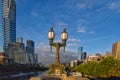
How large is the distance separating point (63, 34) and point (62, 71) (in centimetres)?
352

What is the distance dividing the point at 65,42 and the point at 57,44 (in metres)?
0.87

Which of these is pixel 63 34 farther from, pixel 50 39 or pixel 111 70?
pixel 111 70

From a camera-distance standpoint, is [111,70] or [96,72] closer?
[111,70]

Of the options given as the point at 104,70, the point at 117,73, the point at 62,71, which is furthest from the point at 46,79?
the point at 104,70

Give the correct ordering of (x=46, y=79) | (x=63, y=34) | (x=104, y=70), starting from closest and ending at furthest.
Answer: (x=46, y=79), (x=63, y=34), (x=104, y=70)

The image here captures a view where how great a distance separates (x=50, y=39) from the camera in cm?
2420

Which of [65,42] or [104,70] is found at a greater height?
[65,42]

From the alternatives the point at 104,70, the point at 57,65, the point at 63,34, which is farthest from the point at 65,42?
the point at 104,70

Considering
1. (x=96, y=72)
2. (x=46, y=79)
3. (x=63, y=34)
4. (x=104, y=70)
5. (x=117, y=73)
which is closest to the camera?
(x=46, y=79)

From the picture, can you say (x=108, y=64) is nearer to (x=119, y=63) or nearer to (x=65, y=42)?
(x=119, y=63)


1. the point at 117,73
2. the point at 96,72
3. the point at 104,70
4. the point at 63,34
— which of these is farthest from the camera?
the point at 96,72

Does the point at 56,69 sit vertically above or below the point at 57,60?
below

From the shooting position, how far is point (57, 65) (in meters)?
24.2

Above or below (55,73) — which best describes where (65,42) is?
above
